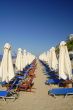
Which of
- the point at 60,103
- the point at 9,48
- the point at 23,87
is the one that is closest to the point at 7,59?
the point at 9,48

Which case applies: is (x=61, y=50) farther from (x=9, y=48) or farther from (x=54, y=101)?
(x=54, y=101)

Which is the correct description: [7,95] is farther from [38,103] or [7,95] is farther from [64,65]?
[64,65]

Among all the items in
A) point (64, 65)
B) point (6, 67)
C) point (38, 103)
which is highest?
point (64, 65)

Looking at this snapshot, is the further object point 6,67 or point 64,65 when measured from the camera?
point 64,65

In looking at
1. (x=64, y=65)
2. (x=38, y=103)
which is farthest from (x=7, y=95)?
(x=64, y=65)

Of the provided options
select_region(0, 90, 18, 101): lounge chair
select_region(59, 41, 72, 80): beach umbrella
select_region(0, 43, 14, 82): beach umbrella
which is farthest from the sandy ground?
select_region(59, 41, 72, 80): beach umbrella

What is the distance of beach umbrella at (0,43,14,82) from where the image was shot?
33.9 ft

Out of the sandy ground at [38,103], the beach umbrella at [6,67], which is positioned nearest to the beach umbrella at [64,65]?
the sandy ground at [38,103]

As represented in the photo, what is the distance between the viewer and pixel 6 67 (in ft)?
34.4

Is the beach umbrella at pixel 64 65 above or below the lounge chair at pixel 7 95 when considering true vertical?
above

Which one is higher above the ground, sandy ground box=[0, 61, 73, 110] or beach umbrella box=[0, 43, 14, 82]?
beach umbrella box=[0, 43, 14, 82]

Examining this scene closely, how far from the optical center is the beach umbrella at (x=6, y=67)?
1033 centimetres

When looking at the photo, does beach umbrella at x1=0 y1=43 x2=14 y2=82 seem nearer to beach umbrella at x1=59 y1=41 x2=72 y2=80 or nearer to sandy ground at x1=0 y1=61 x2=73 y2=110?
sandy ground at x1=0 y1=61 x2=73 y2=110

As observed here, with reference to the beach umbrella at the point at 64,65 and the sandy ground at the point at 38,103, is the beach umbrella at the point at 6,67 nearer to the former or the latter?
the sandy ground at the point at 38,103
